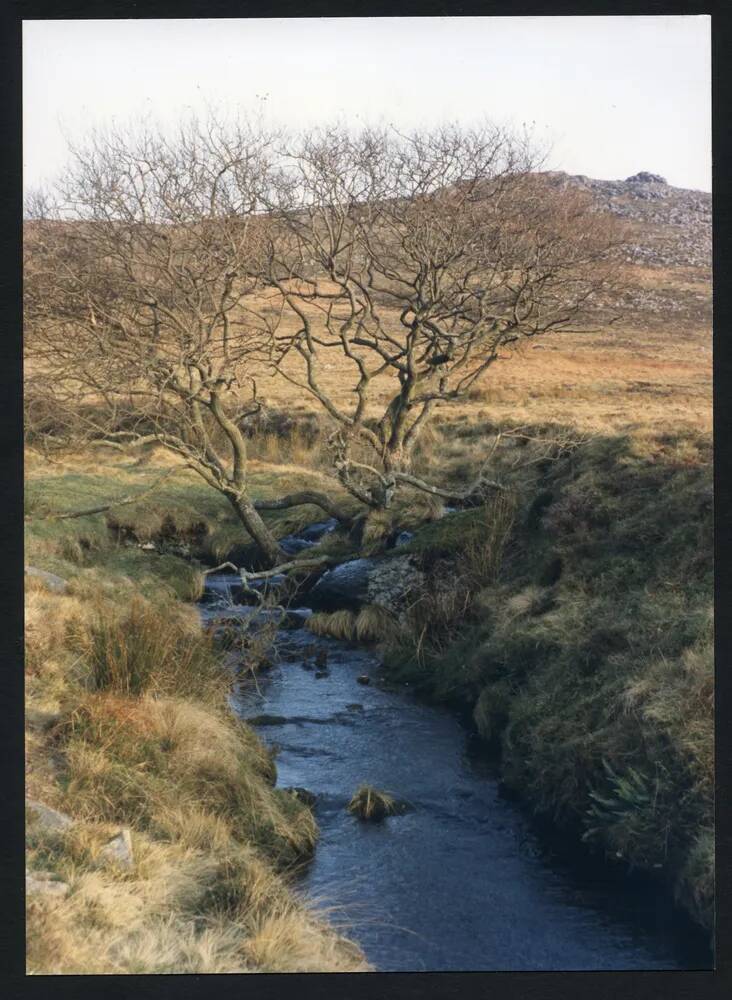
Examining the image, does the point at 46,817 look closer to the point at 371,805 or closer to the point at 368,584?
the point at 371,805

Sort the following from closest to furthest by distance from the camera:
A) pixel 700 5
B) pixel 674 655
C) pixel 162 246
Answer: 1. pixel 700 5
2. pixel 674 655
3. pixel 162 246

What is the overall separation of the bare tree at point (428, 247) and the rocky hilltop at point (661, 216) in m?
36.0

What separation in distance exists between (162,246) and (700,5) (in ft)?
Result: 27.9

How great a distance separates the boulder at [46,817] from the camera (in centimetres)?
697

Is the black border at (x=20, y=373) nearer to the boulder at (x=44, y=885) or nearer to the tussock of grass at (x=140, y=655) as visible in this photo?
the boulder at (x=44, y=885)

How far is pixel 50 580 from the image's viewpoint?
1194 centimetres

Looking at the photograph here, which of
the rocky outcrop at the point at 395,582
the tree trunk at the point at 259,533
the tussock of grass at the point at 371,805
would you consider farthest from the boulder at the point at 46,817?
the tree trunk at the point at 259,533

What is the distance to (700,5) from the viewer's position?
20.5 ft

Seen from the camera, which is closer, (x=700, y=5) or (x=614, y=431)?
(x=700, y=5)

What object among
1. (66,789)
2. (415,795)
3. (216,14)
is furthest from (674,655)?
(216,14)

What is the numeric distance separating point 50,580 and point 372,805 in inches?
184

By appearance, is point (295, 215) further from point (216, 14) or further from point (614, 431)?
point (216, 14)

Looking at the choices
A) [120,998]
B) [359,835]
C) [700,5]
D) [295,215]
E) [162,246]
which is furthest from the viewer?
[295,215]

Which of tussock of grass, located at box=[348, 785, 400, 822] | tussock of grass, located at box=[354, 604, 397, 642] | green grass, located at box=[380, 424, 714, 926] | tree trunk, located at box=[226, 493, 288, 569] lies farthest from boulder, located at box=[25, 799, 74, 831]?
tree trunk, located at box=[226, 493, 288, 569]
